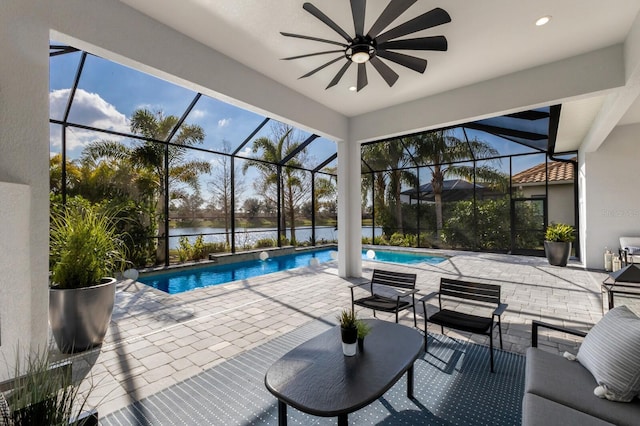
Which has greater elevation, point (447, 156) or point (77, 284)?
point (447, 156)

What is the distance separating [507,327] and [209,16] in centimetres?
515

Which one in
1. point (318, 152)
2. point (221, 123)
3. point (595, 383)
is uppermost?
point (221, 123)

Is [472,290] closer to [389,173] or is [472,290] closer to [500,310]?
[500,310]

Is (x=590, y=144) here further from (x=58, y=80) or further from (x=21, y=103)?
(x=58, y=80)

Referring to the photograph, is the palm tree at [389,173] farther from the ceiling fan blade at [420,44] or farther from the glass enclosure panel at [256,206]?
the ceiling fan blade at [420,44]

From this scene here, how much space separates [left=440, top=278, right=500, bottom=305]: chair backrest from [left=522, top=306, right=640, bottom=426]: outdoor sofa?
1.13 m

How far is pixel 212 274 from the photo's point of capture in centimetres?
825

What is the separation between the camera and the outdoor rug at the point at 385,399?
217 centimetres

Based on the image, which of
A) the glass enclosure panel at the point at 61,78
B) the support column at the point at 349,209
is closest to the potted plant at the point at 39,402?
the glass enclosure panel at the point at 61,78

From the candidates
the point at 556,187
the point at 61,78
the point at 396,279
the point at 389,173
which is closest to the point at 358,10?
the point at 396,279

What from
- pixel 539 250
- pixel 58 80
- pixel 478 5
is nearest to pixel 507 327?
pixel 478 5

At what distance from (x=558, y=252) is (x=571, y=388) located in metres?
7.53

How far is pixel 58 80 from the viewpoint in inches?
244

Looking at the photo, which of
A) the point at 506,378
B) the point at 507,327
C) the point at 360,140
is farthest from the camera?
the point at 360,140
